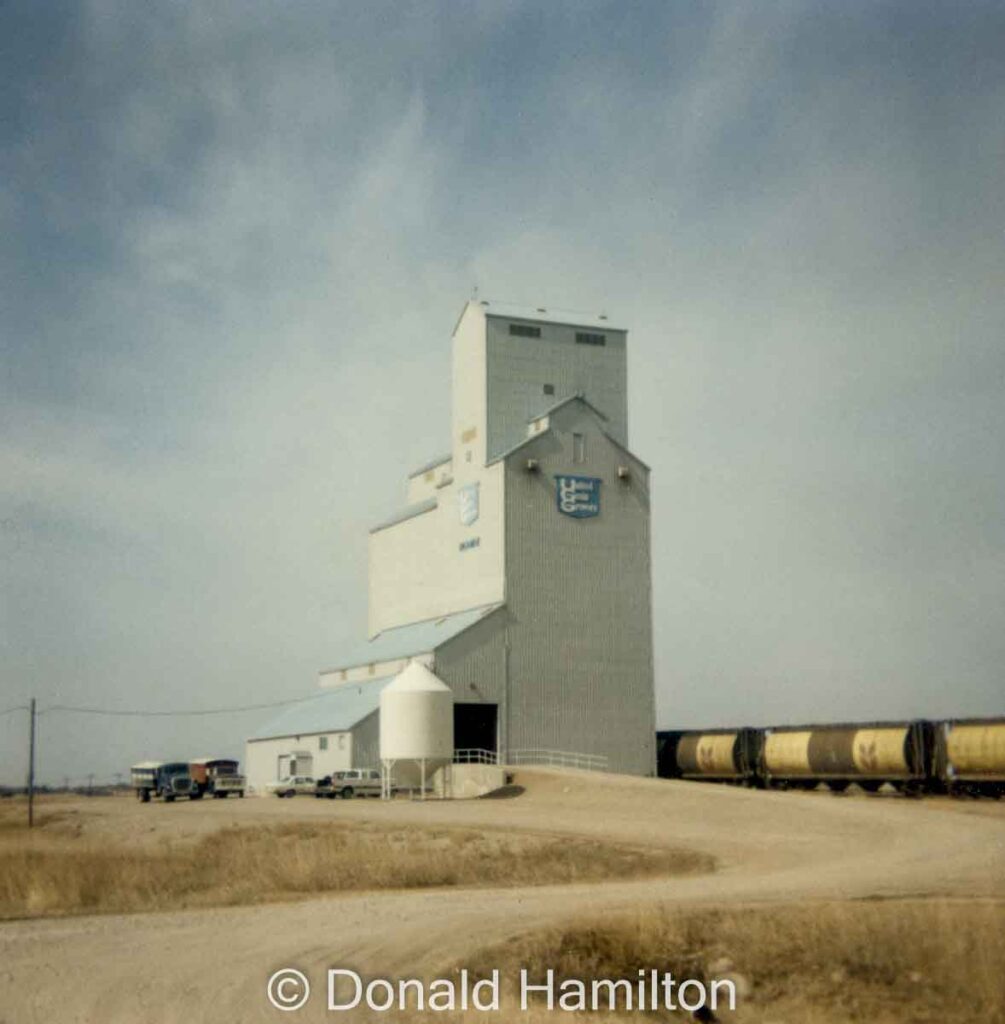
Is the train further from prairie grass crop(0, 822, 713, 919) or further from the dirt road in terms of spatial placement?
prairie grass crop(0, 822, 713, 919)

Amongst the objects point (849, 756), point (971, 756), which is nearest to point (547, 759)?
point (849, 756)

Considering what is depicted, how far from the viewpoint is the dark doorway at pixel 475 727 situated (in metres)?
64.4

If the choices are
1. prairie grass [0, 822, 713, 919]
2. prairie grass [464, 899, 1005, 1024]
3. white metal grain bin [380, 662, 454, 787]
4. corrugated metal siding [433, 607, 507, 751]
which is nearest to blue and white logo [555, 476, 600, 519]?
corrugated metal siding [433, 607, 507, 751]

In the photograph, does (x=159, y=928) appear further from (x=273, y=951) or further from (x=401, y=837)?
(x=401, y=837)

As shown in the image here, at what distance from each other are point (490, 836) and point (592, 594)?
101 feet

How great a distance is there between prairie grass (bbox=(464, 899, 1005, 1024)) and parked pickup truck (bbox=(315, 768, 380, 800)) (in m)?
40.5

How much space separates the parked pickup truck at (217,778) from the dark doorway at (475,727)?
1172 centimetres

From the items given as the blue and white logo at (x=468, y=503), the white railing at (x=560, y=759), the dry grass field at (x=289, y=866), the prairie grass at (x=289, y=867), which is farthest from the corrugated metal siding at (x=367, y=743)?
the prairie grass at (x=289, y=867)

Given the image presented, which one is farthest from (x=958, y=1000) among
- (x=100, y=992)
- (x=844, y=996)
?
(x=100, y=992)

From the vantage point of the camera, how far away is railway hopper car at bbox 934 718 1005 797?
46469 millimetres

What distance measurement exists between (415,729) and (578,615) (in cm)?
1126

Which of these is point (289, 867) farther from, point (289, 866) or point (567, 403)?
point (567, 403)

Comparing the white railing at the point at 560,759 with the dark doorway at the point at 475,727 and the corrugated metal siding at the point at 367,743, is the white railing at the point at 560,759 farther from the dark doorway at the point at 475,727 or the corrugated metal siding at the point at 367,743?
the corrugated metal siding at the point at 367,743

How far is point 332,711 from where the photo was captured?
229 feet
